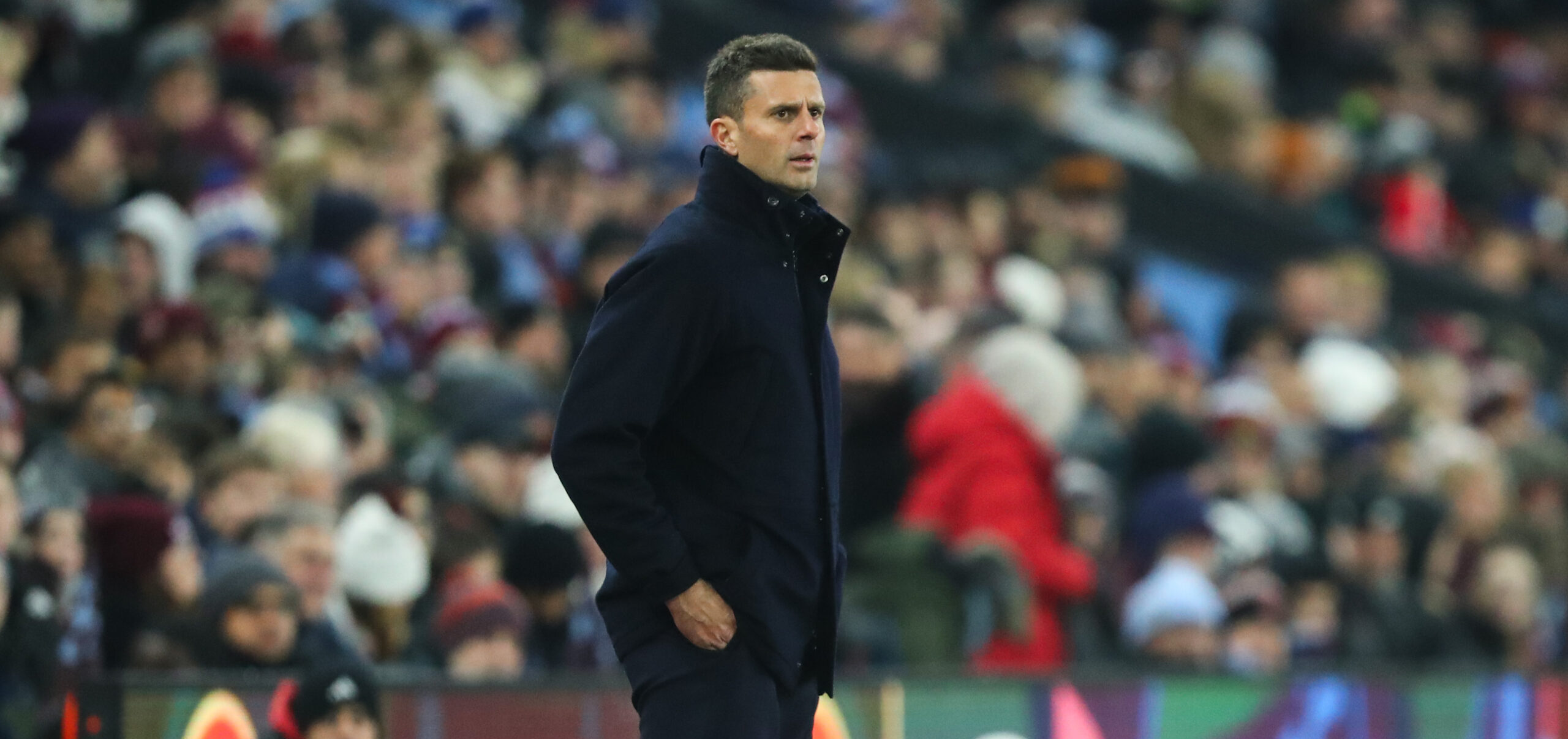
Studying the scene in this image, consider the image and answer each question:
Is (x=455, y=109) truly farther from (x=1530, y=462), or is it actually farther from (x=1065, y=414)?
(x=1530, y=462)

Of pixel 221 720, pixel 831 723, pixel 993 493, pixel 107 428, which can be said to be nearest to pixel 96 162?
pixel 107 428

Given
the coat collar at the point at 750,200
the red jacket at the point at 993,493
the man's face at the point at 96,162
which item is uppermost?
the man's face at the point at 96,162

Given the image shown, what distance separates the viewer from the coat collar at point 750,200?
165 inches

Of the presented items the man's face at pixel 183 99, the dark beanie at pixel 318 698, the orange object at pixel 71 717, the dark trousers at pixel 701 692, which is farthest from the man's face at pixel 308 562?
the man's face at pixel 183 99

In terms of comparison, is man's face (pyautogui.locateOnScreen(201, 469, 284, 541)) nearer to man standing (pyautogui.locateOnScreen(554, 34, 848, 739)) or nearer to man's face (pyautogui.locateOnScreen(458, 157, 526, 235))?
man standing (pyautogui.locateOnScreen(554, 34, 848, 739))

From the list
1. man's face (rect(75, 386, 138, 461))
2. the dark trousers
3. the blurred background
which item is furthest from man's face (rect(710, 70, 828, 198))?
man's face (rect(75, 386, 138, 461))

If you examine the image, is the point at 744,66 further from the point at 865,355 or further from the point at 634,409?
the point at 865,355

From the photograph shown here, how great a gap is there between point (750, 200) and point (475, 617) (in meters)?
2.91

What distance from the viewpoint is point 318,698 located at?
5527mm

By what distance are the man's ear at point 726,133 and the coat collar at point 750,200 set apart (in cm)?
2

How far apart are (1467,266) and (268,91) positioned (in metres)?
9.96

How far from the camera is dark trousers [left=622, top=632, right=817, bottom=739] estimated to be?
4.03 m

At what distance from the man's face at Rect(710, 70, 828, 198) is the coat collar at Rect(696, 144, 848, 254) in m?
0.02

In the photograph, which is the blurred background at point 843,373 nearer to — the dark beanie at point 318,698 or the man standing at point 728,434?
the dark beanie at point 318,698
